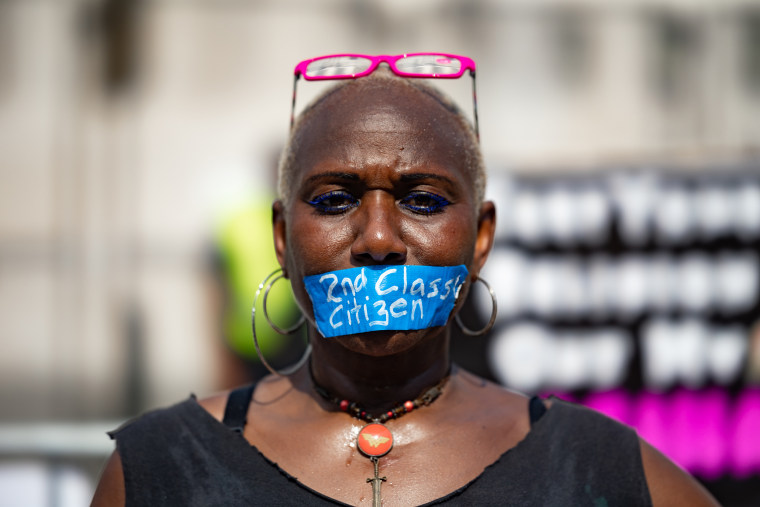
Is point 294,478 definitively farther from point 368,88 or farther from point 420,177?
point 368,88

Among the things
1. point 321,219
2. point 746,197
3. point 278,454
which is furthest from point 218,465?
point 746,197

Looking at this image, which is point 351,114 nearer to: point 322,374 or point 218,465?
point 322,374

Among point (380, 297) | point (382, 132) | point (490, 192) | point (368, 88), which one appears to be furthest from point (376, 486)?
point (490, 192)

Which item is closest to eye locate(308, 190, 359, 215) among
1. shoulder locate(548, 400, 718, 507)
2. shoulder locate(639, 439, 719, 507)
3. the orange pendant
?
the orange pendant

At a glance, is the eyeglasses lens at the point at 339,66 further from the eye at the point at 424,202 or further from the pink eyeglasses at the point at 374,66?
the eye at the point at 424,202

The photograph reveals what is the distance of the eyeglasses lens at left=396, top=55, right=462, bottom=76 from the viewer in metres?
2.18

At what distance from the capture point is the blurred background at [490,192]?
181 inches

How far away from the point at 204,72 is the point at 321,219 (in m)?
3.21

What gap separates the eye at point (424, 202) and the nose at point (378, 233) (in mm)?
A: 42

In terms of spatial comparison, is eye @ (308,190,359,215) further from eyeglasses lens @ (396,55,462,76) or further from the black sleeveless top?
the black sleeveless top

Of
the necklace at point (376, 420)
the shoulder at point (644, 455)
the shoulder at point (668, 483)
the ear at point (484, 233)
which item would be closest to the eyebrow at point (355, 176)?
the ear at point (484, 233)

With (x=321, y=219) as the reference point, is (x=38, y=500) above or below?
below

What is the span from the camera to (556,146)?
492 cm

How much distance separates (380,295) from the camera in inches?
72.8
